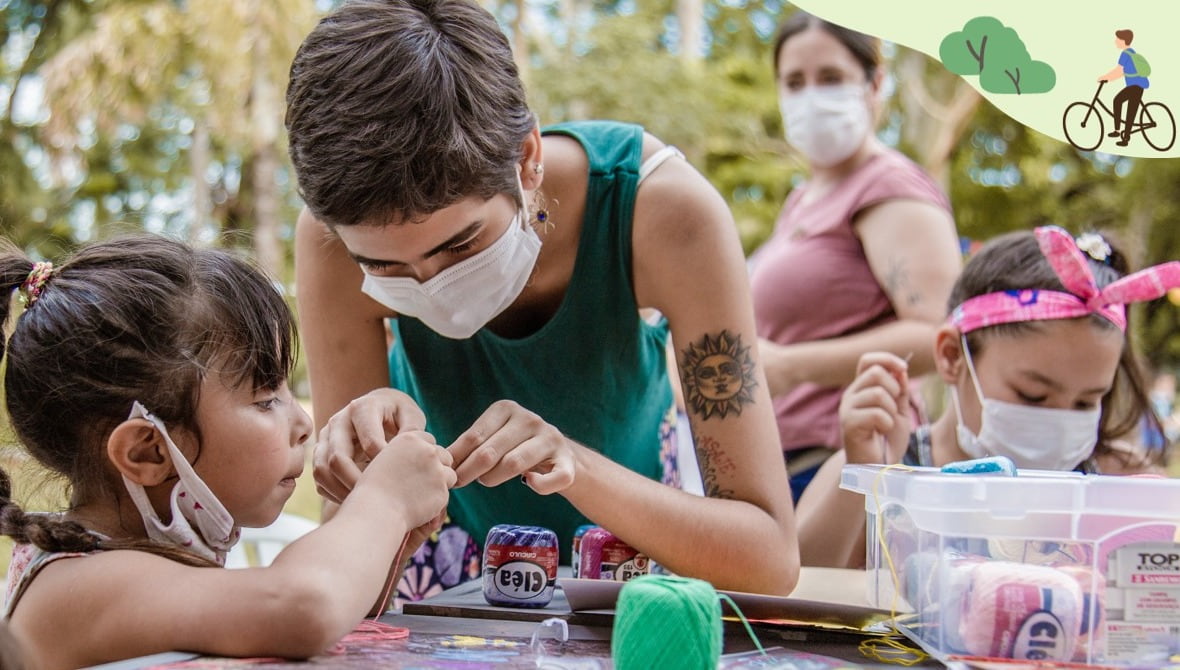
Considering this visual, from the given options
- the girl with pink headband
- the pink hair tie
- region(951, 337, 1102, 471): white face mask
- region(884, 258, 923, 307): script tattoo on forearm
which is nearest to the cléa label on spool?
the girl with pink headband

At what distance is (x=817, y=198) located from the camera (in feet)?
11.4

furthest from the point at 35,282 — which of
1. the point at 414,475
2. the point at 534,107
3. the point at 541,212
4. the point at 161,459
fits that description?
the point at 534,107

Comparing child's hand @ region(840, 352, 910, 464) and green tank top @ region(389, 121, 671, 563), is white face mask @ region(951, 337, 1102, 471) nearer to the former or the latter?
child's hand @ region(840, 352, 910, 464)

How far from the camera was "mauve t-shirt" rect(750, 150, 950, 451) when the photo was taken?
10.4 feet

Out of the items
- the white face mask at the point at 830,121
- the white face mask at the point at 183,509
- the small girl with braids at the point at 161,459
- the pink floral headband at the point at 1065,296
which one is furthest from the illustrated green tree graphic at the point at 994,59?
the white face mask at the point at 830,121

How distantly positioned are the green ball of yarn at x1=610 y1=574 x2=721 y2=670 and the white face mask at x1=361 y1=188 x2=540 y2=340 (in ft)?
2.64

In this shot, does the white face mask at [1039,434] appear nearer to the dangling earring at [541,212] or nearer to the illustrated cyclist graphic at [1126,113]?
the illustrated cyclist graphic at [1126,113]

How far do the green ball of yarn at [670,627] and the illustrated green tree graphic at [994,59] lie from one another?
93 cm

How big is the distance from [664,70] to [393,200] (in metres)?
10.8

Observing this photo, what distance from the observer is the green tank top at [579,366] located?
202 cm

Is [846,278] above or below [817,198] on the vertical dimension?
below

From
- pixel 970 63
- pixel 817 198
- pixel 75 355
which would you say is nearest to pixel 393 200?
pixel 75 355

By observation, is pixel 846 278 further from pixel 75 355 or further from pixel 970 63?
pixel 75 355

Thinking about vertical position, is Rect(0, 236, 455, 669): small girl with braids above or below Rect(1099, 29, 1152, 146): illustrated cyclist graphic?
below
